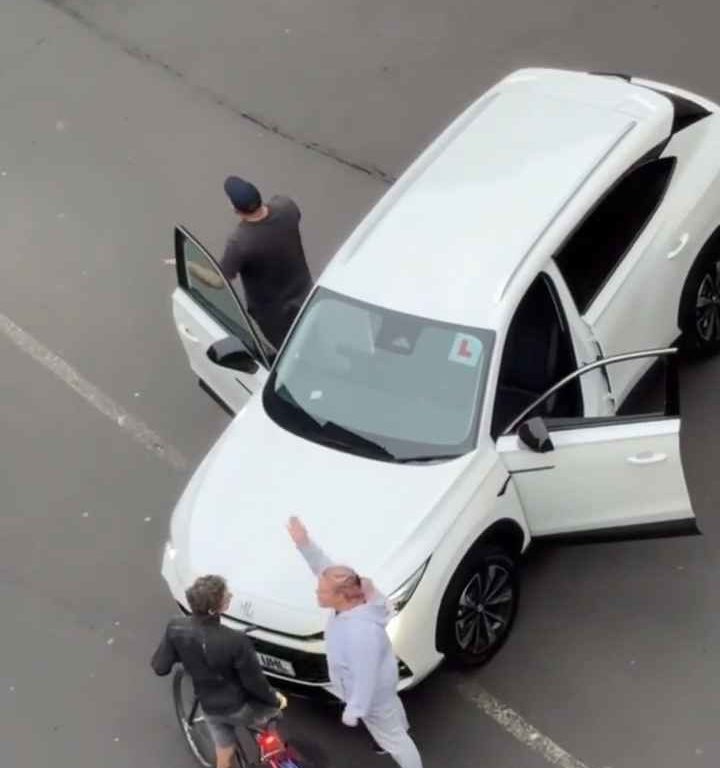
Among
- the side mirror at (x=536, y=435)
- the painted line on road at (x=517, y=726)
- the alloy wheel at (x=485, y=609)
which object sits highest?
the side mirror at (x=536, y=435)

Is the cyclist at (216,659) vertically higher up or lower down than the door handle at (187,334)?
lower down

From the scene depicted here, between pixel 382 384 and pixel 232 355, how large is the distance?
101cm

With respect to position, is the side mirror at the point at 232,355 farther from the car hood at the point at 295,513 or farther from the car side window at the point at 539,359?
the car side window at the point at 539,359

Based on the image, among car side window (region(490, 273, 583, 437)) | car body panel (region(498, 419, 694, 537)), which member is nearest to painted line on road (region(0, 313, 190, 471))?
car side window (region(490, 273, 583, 437))

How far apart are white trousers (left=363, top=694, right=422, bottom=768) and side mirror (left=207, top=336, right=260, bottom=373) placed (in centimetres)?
232

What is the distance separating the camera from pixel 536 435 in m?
6.85

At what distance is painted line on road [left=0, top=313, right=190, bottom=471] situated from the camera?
911cm

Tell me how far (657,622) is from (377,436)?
1.84 m

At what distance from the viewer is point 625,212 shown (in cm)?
787

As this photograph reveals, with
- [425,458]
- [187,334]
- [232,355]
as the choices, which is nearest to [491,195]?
[425,458]

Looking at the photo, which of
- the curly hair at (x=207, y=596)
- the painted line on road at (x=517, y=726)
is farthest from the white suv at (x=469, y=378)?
the curly hair at (x=207, y=596)

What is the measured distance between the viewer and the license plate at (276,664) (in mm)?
6762

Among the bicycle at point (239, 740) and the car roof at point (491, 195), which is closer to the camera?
the bicycle at point (239, 740)

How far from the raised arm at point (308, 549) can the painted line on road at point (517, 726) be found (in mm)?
1362
